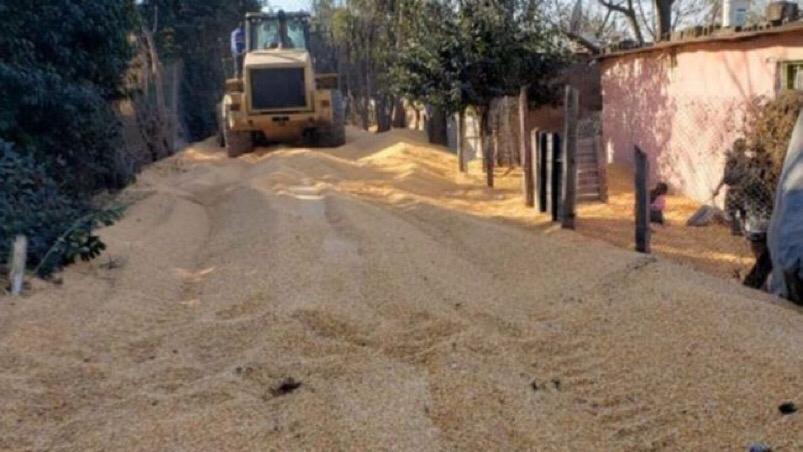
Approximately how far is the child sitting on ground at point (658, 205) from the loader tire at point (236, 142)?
11.5m

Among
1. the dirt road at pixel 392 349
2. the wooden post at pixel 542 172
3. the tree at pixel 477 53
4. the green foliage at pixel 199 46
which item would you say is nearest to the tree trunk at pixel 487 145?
the tree at pixel 477 53

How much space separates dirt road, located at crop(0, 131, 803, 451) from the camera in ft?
13.3

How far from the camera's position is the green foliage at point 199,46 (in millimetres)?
28234

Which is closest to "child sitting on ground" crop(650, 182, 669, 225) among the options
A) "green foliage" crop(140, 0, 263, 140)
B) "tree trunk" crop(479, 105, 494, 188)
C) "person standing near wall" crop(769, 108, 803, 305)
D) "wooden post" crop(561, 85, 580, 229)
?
"wooden post" crop(561, 85, 580, 229)

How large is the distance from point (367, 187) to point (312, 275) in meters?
7.41

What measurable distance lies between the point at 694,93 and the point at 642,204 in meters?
5.57

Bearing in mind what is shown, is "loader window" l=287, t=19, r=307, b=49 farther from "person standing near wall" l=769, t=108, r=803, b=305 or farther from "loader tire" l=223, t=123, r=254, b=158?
"person standing near wall" l=769, t=108, r=803, b=305

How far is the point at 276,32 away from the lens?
828 inches

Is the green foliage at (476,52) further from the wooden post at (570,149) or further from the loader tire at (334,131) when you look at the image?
the wooden post at (570,149)

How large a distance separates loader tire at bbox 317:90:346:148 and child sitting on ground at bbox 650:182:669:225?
1057 centimetres

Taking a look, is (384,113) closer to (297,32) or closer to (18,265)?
(297,32)

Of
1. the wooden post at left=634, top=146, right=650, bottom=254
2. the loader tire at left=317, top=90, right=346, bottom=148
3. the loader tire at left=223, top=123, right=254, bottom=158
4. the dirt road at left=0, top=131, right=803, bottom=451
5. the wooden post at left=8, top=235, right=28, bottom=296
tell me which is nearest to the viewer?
the dirt road at left=0, top=131, right=803, bottom=451

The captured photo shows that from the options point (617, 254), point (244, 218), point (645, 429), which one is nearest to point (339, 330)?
point (645, 429)

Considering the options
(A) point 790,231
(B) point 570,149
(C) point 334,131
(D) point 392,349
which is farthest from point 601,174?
(C) point 334,131
